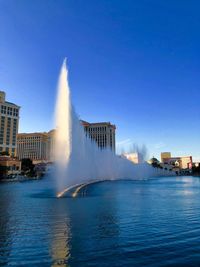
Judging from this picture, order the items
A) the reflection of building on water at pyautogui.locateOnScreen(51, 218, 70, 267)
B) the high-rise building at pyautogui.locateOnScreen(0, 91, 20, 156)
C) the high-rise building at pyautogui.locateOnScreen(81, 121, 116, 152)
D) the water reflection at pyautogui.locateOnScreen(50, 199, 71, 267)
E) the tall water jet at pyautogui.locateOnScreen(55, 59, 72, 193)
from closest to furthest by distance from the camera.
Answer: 1. the reflection of building on water at pyautogui.locateOnScreen(51, 218, 70, 267)
2. the water reflection at pyautogui.locateOnScreen(50, 199, 71, 267)
3. the tall water jet at pyautogui.locateOnScreen(55, 59, 72, 193)
4. the high-rise building at pyautogui.locateOnScreen(81, 121, 116, 152)
5. the high-rise building at pyautogui.locateOnScreen(0, 91, 20, 156)

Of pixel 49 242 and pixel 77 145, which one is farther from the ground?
pixel 77 145

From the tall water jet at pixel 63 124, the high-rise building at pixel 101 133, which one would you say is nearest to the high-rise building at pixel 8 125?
the high-rise building at pixel 101 133

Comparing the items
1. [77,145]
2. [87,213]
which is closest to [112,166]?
[77,145]

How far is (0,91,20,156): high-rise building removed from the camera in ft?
577

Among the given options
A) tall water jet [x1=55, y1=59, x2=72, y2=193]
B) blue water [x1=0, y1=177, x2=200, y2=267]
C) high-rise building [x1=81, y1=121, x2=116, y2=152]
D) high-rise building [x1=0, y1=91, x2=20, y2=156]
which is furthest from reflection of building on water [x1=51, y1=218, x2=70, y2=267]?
high-rise building [x1=0, y1=91, x2=20, y2=156]

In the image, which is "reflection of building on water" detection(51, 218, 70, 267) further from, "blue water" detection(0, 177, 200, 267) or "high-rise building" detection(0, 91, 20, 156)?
"high-rise building" detection(0, 91, 20, 156)

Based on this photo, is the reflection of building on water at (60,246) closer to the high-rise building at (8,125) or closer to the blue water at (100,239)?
the blue water at (100,239)

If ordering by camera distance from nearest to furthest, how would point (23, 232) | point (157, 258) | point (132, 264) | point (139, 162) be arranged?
1. point (132, 264)
2. point (157, 258)
3. point (23, 232)
4. point (139, 162)

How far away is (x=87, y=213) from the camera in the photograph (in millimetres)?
16516

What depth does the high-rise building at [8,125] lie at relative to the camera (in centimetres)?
17575

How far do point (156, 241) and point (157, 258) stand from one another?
6.43ft

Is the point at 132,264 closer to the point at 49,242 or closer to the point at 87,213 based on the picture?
the point at 49,242

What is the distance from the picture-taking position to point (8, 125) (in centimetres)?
17912

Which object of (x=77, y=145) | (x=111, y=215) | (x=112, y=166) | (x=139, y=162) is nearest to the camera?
(x=111, y=215)
